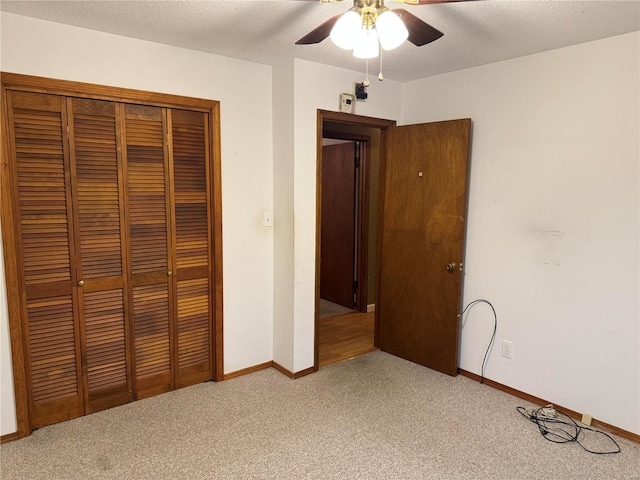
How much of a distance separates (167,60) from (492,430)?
2.97 metres

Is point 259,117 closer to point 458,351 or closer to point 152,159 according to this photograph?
point 152,159

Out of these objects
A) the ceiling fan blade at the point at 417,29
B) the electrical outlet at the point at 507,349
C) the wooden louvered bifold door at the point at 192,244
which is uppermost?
the ceiling fan blade at the point at 417,29

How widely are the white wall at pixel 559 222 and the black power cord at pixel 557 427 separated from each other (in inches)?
3.8

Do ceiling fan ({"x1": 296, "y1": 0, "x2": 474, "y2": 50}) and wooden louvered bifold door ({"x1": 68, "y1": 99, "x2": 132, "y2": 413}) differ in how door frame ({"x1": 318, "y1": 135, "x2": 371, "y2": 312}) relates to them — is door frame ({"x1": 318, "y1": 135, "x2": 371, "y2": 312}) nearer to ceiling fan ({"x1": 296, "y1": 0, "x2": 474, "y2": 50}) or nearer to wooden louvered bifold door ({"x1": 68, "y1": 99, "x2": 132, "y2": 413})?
wooden louvered bifold door ({"x1": 68, "y1": 99, "x2": 132, "y2": 413})

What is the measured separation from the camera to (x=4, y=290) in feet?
7.23

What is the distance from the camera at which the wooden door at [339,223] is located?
485 cm

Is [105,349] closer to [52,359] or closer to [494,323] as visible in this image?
[52,359]

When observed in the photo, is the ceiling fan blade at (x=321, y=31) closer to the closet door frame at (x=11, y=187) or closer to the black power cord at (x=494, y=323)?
the closet door frame at (x=11, y=187)

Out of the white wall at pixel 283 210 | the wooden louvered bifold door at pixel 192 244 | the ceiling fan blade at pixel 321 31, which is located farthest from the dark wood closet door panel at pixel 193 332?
the ceiling fan blade at pixel 321 31

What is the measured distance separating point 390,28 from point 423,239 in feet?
6.44

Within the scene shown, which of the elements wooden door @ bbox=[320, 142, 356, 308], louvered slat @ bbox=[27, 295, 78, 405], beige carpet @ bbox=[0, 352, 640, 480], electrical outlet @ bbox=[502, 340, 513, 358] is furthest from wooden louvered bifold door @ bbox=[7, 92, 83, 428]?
wooden door @ bbox=[320, 142, 356, 308]

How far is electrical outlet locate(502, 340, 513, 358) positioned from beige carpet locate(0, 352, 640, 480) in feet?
0.92

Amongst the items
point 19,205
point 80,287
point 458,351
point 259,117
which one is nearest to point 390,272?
point 458,351

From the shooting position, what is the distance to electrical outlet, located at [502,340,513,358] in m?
2.90
